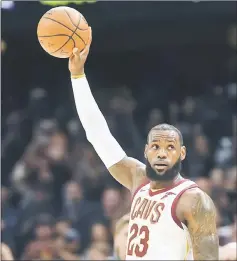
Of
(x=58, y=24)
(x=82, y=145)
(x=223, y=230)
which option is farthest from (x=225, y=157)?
(x=58, y=24)

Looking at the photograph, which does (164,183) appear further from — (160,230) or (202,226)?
(202,226)

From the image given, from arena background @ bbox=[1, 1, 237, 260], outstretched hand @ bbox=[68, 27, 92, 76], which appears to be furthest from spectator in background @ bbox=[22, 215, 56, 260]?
outstretched hand @ bbox=[68, 27, 92, 76]

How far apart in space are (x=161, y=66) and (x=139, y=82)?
1.41 ft

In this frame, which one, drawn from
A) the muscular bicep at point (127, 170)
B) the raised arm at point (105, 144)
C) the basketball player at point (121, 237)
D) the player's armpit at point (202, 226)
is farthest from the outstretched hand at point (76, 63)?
the basketball player at point (121, 237)

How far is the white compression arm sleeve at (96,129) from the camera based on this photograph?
18.8 ft

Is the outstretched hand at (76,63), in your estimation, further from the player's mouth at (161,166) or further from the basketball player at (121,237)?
the basketball player at (121,237)

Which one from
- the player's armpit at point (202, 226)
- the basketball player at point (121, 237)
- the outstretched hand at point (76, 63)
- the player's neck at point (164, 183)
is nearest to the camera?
the player's armpit at point (202, 226)

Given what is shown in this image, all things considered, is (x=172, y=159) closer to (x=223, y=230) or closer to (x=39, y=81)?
(x=223, y=230)

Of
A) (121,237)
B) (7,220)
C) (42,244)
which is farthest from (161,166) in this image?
(7,220)

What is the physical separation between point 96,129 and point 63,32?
2.26 feet

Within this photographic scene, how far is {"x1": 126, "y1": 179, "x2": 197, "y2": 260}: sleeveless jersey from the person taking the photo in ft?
17.2

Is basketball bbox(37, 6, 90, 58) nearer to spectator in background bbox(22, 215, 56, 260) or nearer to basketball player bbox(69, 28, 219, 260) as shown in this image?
basketball player bbox(69, 28, 219, 260)

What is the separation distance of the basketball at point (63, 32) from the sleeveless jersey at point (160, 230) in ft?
3.72

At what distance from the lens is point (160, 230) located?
5.27 meters
